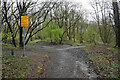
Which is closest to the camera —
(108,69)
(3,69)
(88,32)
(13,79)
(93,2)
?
(13,79)

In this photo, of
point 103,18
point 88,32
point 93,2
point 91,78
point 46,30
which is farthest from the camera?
point 88,32

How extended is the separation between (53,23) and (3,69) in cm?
2221

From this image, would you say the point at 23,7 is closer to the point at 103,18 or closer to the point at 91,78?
the point at 91,78

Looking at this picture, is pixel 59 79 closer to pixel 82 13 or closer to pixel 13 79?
pixel 13 79

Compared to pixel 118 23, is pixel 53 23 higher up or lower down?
higher up

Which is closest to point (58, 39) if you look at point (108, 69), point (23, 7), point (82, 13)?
point (82, 13)

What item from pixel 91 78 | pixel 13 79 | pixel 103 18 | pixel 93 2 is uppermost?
pixel 93 2

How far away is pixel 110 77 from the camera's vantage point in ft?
17.4

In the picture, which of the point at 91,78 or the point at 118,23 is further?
the point at 118,23

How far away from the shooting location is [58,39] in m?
26.7

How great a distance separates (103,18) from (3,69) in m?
20.2

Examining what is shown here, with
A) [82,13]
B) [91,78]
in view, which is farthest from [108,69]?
[82,13]

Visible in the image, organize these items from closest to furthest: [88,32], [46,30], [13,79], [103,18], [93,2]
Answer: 1. [13,79]
2. [93,2]
3. [103,18]
4. [46,30]
5. [88,32]

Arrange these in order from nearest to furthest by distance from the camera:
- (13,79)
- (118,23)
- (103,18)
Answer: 1. (13,79)
2. (118,23)
3. (103,18)
